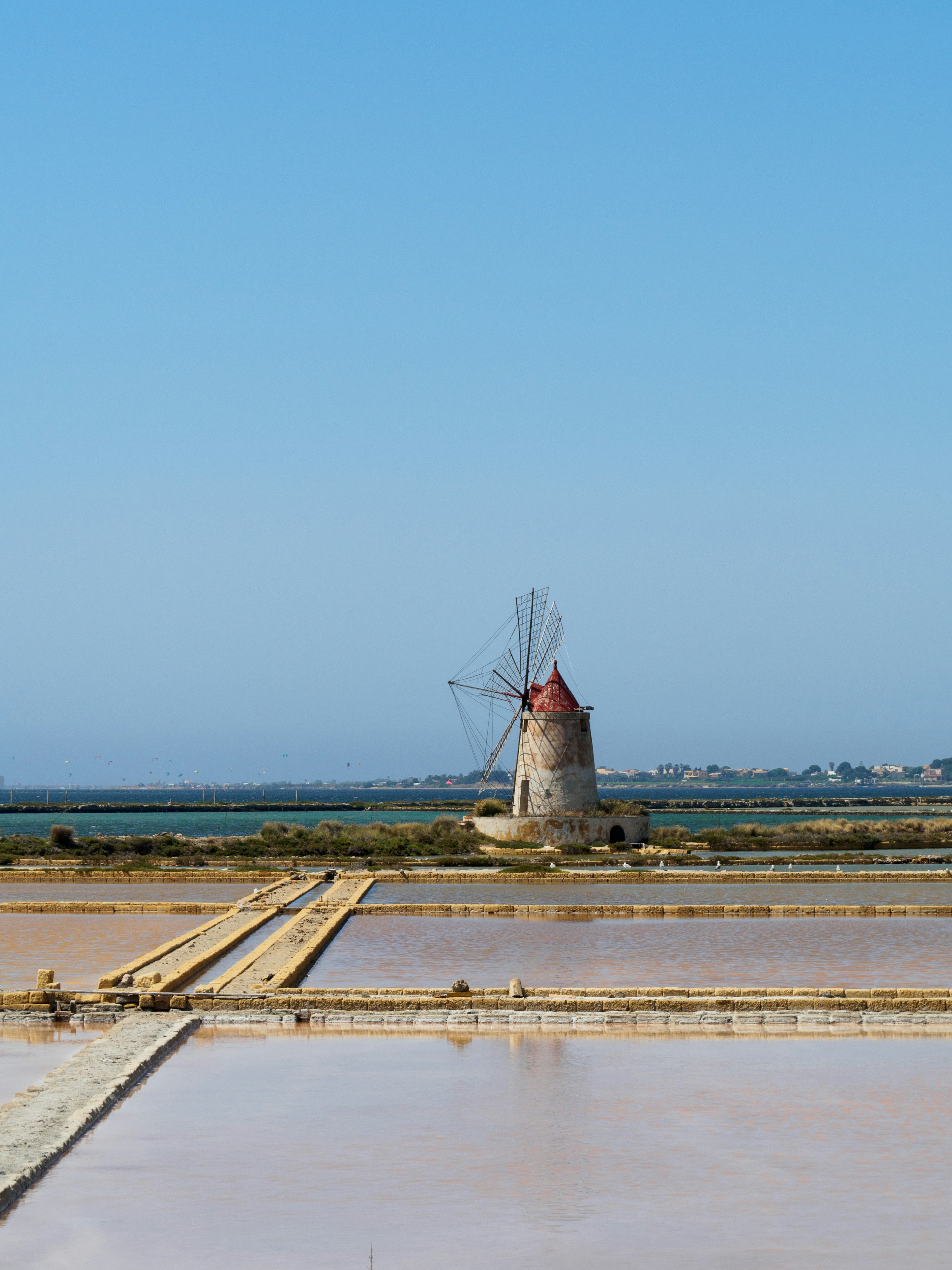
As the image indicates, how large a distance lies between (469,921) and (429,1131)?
906 cm

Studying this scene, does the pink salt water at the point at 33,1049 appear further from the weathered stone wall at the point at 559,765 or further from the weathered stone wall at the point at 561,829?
the weathered stone wall at the point at 559,765

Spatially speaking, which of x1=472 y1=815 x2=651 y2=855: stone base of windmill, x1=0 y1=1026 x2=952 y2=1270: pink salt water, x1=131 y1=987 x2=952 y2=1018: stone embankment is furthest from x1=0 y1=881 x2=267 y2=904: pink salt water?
x1=0 y1=1026 x2=952 y2=1270: pink salt water

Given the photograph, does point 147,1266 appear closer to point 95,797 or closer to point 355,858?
point 355,858

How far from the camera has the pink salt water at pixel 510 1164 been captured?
4.25m

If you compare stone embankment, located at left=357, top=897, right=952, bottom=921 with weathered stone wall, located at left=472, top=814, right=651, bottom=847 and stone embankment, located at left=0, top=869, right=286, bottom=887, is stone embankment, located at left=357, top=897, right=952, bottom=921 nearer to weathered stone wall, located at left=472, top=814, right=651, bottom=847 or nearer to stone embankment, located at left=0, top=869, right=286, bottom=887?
stone embankment, located at left=0, top=869, right=286, bottom=887

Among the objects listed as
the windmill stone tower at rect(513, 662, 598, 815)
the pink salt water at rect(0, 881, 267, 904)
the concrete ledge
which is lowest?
the pink salt water at rect(0, 881, 267, 904)

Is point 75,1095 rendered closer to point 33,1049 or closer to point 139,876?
point 33,1049

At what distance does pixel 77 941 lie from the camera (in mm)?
12484

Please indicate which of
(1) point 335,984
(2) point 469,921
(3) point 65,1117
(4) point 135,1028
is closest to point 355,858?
(2) point 469,921

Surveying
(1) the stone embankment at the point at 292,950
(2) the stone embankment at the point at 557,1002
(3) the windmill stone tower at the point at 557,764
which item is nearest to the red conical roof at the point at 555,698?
(3) the windmill stone tower at the point at 557,764

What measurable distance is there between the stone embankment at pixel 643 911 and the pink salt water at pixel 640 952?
23cm

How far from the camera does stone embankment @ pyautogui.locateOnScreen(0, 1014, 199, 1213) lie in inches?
195

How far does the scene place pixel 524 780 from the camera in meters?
28.5

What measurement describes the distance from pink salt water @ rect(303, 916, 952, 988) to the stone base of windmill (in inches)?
498
